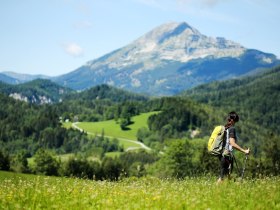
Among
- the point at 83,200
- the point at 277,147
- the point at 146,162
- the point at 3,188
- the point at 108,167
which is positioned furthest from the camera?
the point at 146,162

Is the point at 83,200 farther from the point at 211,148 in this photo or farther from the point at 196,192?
the point at 211,148

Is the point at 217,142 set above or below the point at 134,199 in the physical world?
above

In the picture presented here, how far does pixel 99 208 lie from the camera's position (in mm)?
8945

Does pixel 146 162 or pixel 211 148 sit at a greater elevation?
pixel 211 148

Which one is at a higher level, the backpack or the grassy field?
the backpack

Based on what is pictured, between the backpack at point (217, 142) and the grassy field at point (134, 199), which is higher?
the backpack at point (217, 142)

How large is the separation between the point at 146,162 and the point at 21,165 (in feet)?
227

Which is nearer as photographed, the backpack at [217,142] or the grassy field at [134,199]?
the grassy field at [134,199]

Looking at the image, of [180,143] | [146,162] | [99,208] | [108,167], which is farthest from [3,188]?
[146,162]

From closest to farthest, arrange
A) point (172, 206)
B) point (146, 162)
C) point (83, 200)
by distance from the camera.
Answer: point (172, 206) → point (83, 200) → point (146, 162)

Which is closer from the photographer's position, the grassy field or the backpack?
the grassy field

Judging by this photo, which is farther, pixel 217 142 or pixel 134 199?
pixel 217 142

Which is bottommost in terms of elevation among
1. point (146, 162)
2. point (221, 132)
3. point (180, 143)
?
point (146, 162)

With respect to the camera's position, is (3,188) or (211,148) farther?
(211,148)
